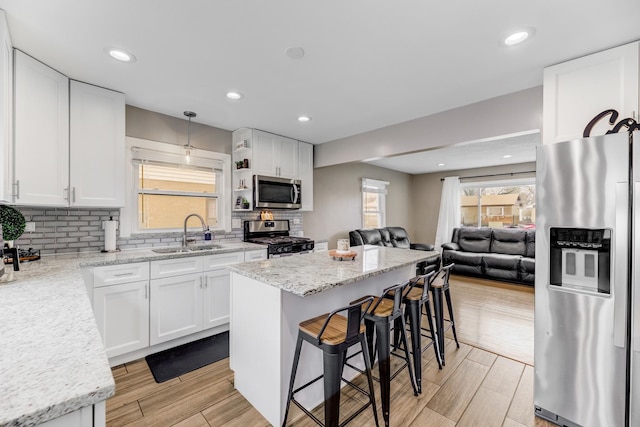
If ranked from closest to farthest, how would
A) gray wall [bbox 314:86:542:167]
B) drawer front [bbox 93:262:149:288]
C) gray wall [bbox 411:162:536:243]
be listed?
drawer front [bbox 93:262:149:288] → gray wall [bbox 314:86:542:167] → gray wall [bbox 411:162:536:243]

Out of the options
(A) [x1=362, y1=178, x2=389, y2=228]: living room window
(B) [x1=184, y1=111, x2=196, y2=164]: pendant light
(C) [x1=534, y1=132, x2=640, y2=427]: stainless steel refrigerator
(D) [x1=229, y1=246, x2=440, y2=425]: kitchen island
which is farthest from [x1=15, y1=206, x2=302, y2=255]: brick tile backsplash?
(A) [x1=362, y1=178, x2=389, y2=228]: living room window

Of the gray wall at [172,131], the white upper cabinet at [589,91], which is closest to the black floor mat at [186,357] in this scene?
the gray wall at [172,131]

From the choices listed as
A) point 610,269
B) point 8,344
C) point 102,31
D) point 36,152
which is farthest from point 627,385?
point 36,152

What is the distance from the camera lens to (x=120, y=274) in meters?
2.41

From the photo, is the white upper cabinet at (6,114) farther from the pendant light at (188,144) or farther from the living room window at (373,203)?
the living room window at (373,203)

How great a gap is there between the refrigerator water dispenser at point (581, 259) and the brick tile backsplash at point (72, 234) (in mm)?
3541

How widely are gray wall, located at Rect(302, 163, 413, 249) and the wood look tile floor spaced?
278 centimetres

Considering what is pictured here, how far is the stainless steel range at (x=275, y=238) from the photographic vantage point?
3.50 m

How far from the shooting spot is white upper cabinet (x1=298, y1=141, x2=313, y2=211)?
4.33 metres

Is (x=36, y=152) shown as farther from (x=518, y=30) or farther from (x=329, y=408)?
(x=518, y=30)

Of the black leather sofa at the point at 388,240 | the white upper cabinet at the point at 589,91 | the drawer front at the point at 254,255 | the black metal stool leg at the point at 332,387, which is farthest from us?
the black leather sofa at the point at 388,240

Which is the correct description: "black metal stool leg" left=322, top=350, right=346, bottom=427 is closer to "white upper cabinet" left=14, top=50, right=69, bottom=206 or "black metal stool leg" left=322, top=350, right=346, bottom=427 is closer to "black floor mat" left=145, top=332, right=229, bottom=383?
"black floor mat" left=145, top=332, right=229, bottom=383

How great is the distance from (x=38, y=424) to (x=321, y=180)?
4.63 metres

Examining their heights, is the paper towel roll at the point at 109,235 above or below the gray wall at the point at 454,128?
below
